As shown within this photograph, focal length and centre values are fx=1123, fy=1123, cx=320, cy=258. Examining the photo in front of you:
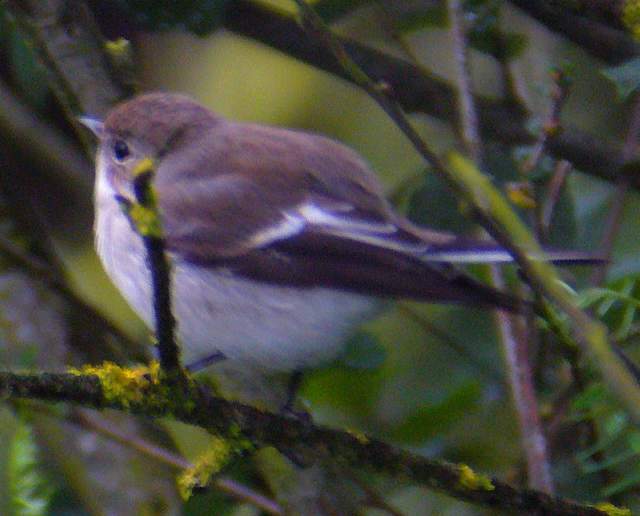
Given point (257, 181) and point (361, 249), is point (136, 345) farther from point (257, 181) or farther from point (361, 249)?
point (361, 249)

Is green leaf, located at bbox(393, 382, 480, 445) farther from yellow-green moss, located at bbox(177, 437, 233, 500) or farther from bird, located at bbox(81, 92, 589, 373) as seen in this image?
yellow-green moss, located at bbox(177, 437, 233, 500)

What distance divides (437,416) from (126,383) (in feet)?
3.66

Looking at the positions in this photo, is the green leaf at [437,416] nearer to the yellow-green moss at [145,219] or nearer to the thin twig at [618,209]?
the thin twig at [618,209]

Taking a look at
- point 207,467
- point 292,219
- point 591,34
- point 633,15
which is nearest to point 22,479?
point 207,467

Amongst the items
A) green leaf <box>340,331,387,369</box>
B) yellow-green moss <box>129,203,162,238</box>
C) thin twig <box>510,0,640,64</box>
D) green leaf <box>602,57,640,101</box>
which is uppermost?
green leaf <box>602,57,640,101</box>

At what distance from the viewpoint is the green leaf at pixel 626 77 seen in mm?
1996

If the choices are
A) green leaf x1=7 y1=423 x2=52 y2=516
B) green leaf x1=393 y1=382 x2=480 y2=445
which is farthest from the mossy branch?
green leaf x1=393 y1=382 x2=480 y2=445

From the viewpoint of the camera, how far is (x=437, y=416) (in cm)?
270

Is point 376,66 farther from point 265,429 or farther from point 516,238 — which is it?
Answer: point 516,238

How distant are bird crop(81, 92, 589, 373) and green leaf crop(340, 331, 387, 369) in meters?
0.14

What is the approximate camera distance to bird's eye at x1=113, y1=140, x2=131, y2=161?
9.30ft

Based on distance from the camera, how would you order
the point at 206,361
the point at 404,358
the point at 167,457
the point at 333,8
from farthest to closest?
1. the point at 404,358
2. the point at 333,8
3. the point at 167,457
4. the point at 206,361

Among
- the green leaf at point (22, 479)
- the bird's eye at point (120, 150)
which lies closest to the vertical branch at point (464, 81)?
the bird's eye at point (120, 150)

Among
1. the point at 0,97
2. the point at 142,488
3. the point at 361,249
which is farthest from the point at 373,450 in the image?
the point at 0,97
